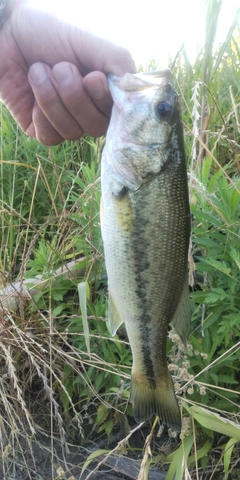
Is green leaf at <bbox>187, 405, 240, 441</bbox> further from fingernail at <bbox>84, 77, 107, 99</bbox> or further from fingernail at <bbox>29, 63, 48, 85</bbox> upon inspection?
fingernail at <bbox>29, 63, 48, 85</bbox>

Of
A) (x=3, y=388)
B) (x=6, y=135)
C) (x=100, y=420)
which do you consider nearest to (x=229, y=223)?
(x=100, y=420)

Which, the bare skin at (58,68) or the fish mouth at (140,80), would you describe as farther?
the bare skin at (58,68)

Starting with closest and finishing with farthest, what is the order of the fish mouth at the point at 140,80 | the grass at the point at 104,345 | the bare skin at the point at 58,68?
the fish mouth at the point at 140,80 < the bare skin at the point at 58,68 < the grass at the point at 104,345

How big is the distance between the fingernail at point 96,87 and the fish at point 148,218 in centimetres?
4

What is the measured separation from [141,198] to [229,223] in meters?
0.56

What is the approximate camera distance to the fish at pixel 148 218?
4.43 feet

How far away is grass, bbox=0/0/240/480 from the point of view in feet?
5.82

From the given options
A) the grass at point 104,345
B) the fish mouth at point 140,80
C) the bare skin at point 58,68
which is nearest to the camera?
the fish mouth at point 140,80

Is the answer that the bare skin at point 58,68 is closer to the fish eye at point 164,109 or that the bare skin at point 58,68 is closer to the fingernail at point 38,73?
the fingernail at point 38,73

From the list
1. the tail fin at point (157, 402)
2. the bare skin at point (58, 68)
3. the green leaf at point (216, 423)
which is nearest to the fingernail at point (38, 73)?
the bare skin at point (58, 68)

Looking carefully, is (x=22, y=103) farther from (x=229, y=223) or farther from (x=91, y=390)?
(x=91, y=390)

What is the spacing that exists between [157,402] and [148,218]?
1.94 feet

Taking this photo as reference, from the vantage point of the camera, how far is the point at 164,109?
1.39 meters

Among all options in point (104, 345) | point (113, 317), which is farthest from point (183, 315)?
point (104, 345)
